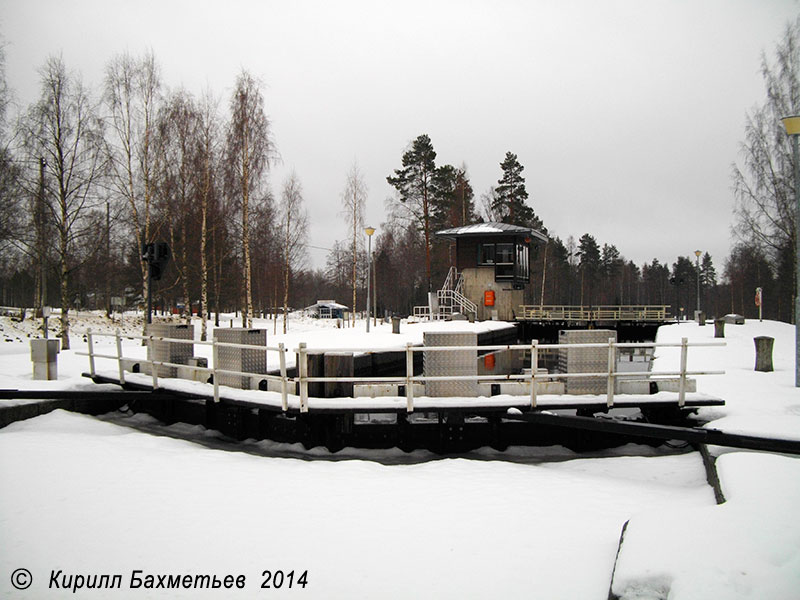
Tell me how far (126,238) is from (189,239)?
434 centimetres

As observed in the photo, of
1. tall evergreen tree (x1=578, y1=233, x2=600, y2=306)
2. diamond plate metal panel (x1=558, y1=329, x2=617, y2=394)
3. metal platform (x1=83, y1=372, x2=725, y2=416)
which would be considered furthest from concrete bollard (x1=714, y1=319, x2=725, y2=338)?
tall evergreen tree (x1=578, y1=233, x2=600, y2=306)

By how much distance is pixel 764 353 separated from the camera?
12.6 metres

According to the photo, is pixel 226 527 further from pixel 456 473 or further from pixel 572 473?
pixel 572 473

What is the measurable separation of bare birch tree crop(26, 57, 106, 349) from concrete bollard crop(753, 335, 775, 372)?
22.6 metres

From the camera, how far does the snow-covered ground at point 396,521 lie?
3.77m

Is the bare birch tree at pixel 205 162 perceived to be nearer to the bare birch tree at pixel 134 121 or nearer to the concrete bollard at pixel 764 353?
the bare birch tree at pixel 134 121

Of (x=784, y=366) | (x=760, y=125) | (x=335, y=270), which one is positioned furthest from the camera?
(x=335, y=270)

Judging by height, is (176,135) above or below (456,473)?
above

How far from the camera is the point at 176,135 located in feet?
84.0

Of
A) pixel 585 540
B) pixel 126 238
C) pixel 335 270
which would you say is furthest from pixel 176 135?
pixel 335 270

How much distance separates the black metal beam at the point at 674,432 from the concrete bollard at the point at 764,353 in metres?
7.44

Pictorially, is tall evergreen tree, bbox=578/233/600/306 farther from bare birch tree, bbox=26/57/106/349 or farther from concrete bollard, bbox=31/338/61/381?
concrete bollard, bbox=31/338/61/381

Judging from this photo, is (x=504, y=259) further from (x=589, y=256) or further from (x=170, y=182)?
(x=589, y=256)

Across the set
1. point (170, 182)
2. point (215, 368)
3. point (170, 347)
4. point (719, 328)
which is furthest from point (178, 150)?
point (719, 328)
